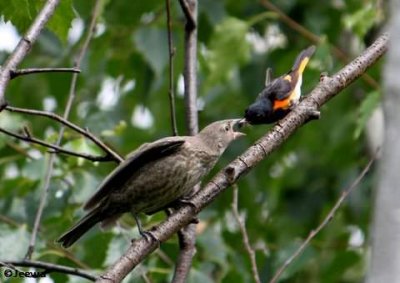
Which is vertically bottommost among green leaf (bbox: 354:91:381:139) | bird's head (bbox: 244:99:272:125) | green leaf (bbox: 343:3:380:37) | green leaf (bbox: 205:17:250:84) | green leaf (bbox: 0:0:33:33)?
green leaf (bbox: 0:0:33:33)

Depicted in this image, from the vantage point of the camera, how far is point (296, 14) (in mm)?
6949

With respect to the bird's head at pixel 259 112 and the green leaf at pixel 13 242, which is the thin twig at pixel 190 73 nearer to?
the bird's head at pixel 259 112

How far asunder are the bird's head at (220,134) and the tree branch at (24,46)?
1.56 meters

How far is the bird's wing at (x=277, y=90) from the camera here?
4.14 metres

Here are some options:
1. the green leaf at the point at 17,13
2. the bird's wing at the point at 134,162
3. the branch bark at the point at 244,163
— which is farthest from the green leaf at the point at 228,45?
the green leaf at the point at 17,13

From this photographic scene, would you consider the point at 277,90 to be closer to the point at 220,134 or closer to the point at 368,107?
the point at 220,134

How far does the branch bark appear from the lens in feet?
Result: 9.15

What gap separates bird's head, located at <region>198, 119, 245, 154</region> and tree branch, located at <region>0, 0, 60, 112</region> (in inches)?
61.2

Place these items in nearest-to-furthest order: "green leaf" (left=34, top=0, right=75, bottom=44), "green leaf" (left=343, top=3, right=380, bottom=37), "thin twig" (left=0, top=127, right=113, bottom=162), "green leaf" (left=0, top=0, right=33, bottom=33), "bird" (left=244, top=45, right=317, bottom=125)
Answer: "thin twig" (left=0, top=127, right=113, bottom=162), "green leaf" (left=0, top=0, right=33, bottom=33), "green leaf" (left=34, top=0, right=75, bottom=44), "bird" (left=244, top=45, right=317, bottom=125), "green leaf" (left=343, top=3, right=380, bottom=37)

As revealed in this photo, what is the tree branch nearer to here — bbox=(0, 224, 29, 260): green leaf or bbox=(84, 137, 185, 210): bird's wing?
bbox=(84, 137, 185, 210): bird's wing

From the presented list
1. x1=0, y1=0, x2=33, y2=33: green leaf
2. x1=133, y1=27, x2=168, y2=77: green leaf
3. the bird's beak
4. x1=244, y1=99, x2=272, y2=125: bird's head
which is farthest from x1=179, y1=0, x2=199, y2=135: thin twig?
x1=133, y1=27, x2=168, y2=77: green leaf

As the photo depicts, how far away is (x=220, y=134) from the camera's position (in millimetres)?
4430

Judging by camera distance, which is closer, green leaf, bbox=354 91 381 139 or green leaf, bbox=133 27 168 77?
green leaf, bbox=354 91 381 139

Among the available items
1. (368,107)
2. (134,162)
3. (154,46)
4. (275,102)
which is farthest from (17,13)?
(154,46)
